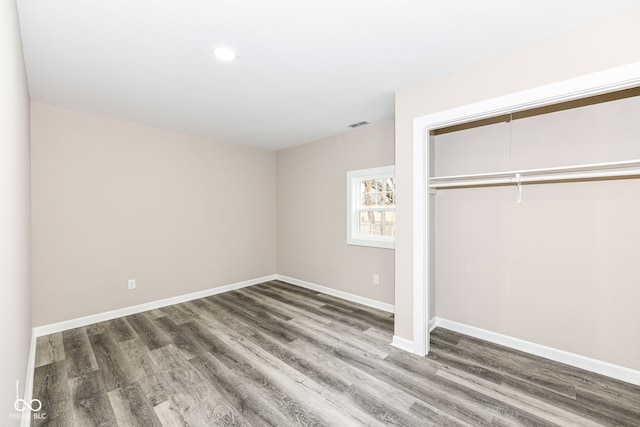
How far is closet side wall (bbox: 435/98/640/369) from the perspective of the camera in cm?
222

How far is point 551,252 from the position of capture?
8.33 feet

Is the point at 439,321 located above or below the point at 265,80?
below

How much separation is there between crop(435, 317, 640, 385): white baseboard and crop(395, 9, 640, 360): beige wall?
5.7 inches

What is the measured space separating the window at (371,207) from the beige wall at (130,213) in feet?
6.34

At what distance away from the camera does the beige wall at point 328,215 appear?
12.9ft

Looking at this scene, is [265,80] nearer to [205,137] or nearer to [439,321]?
[205,137]

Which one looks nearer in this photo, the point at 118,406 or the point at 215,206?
the point at 118,406

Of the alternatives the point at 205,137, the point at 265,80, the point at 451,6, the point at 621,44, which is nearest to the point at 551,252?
the point at 621,44

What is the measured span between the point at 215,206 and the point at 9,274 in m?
3.24

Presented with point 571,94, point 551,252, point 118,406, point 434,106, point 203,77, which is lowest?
point 118,406

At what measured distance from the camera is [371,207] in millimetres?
4121

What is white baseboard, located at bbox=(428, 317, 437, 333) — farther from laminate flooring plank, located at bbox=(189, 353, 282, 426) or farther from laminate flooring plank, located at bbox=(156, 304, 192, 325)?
laminate flooring plank, located at bbox=(156, 304, 192, 325)

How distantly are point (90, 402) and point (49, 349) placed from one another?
126 cm

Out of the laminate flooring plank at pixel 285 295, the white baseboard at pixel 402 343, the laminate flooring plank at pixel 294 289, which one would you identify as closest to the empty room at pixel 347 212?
the white baseboard at pixel 402 343
